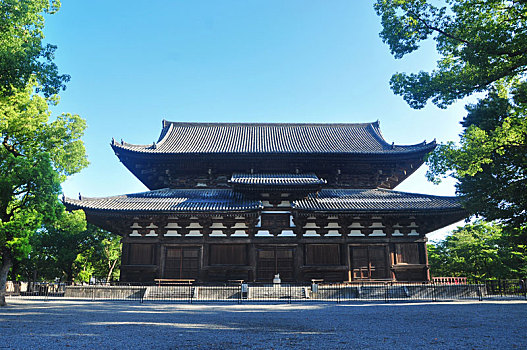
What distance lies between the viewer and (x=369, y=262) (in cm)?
2034

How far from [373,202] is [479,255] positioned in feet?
48.9

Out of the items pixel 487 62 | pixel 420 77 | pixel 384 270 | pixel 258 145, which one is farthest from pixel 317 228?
pixel 487 62

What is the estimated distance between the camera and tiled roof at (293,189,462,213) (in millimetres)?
19297

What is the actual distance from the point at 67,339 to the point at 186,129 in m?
25.1

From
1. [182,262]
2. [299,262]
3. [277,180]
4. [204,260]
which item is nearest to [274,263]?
[299,262]

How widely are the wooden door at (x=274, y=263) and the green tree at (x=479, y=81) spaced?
1055cm

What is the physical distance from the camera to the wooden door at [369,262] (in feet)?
66.2

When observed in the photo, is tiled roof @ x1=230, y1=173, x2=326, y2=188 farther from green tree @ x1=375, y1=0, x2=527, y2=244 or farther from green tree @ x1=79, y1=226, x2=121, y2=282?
green tree @ x1=79, y1=226, x2=121, y2=282

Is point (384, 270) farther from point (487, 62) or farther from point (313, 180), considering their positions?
point (487, 62)

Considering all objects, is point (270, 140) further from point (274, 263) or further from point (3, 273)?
point (3, 273)

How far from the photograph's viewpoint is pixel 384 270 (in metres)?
20.2

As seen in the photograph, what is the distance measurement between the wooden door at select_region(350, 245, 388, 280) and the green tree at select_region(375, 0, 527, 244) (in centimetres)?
783

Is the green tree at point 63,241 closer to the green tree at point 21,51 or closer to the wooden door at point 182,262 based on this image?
the wooden door at point 182,262

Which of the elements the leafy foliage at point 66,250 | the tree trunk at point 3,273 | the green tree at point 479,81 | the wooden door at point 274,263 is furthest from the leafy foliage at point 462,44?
the leafy foliage at point 66,250
